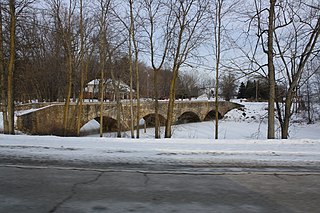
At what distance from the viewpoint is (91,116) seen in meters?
31.2

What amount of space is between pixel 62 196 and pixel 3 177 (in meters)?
1.74

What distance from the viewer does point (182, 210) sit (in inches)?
162

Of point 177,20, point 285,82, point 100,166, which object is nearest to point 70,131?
point 177,20

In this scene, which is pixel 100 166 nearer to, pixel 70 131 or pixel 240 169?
pixel 240 169

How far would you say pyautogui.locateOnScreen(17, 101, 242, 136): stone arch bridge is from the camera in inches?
904

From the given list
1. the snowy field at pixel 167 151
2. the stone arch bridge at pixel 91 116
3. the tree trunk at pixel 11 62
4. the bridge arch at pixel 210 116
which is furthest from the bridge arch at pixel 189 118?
the snowy field at pixel 167 151

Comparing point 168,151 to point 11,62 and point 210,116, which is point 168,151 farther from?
point 210,116

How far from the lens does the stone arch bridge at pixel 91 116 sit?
23.0m

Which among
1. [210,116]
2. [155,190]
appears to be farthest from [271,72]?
[210,116]

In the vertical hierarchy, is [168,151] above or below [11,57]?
below

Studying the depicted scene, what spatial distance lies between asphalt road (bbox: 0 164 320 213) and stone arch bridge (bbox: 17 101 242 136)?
16.9 meters

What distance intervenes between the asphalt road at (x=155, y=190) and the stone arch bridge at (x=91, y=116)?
1685 centimetres

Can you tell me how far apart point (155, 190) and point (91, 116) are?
27.1 m

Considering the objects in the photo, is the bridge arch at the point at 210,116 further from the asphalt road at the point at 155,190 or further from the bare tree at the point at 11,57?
the asphalt road at the point at 155,190
